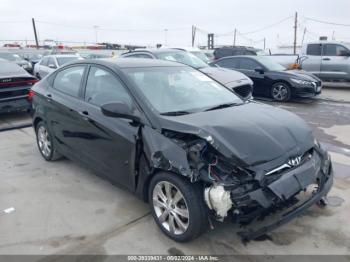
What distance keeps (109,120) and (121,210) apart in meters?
1.00

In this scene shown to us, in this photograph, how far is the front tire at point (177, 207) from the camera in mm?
3031

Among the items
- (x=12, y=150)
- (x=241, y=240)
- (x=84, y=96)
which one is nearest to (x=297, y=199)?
(x=241, y=240)

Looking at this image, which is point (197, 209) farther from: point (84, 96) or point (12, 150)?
point (12, 150)

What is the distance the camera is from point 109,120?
389 centimetres

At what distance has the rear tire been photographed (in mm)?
5316

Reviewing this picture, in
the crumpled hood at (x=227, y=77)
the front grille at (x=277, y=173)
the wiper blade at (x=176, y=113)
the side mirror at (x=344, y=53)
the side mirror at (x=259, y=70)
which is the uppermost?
the side mirror at (x=344, y=53)

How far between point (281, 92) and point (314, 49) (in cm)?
482

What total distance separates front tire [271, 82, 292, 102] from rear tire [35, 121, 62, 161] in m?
7.44

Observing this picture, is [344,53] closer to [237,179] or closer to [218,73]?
[218,73]

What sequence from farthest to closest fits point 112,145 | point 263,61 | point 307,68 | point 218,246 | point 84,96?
point 307,68 → point 263,61 → point 84,96 → point 112,145 → point 218,246

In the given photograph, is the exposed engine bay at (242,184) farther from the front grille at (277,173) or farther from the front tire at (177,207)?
the front tire at (177,207)

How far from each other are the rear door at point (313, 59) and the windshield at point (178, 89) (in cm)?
1090

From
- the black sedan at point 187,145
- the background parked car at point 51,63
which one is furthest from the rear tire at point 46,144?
the background parked car at point 51,63

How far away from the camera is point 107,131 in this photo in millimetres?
3900
